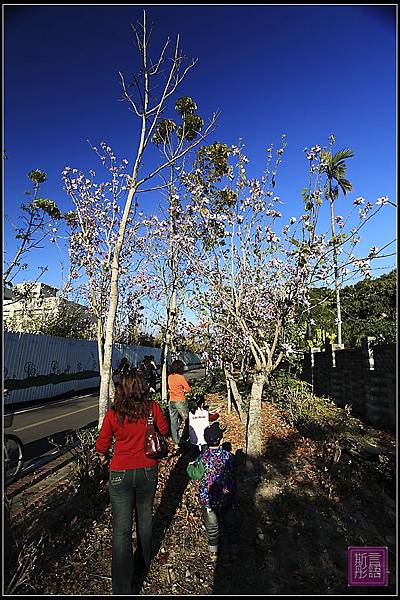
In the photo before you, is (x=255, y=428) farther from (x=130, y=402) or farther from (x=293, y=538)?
(x=130, y=402)

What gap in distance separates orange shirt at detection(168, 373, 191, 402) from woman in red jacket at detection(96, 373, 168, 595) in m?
3.61

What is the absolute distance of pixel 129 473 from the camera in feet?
10.2

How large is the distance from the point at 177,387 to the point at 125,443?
3.95m

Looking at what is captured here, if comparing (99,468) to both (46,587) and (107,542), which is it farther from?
(46,587)

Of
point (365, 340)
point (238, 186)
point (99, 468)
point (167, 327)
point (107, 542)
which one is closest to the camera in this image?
point (107, 542)

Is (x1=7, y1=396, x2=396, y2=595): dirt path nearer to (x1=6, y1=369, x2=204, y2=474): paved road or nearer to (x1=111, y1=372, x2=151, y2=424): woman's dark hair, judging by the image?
(x1=111, y1=372, x2=151, y2=424): woman's dark hair

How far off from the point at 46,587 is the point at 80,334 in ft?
73.4

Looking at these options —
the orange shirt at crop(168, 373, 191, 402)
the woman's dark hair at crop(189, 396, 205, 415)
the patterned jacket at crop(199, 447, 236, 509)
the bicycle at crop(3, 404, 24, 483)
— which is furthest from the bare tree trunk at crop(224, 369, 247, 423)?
the patterned jacket at crop(199, 447, 236, 509)

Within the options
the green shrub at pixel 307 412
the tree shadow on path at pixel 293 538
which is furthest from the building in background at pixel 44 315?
the tree shadow on path at pixel 293 538

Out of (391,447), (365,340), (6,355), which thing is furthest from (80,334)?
(391,447)

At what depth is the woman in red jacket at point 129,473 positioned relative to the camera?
305 centimetres

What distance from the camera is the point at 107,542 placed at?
3.93 meters

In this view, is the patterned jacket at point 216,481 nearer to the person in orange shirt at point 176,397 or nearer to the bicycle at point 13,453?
the person in orange shirt at point 176,397

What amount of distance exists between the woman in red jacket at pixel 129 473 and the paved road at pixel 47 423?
3.56 m
